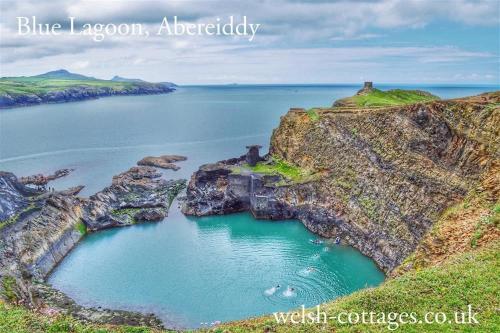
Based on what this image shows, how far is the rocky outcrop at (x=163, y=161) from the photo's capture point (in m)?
83.7

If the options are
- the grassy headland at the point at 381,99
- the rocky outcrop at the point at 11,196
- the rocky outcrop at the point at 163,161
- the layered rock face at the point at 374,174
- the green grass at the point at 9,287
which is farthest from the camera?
the rocky outcrop at the point at 163,161

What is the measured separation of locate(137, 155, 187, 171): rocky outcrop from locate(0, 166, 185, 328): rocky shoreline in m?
14.6

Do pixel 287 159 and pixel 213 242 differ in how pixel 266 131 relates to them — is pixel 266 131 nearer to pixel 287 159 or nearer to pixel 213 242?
pixel 287 159

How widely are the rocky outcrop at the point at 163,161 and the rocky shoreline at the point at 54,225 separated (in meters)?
14.6

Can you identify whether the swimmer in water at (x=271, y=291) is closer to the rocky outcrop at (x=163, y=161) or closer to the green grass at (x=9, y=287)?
the green grass at (x=9, y=287)

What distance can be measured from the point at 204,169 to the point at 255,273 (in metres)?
23.4

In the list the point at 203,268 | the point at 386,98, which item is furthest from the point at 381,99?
the point at 203,268

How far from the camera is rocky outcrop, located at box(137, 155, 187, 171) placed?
8372 centimetres

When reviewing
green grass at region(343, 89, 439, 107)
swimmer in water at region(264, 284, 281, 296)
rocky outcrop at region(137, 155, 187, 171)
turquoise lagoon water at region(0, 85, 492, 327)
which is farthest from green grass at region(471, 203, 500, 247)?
rocky outcrop at region(137, 155, 187, 171)

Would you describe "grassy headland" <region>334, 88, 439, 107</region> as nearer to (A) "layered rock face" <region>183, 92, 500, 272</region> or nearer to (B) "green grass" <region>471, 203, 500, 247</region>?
(A) "layered rock face" <region>183, 92, 500, 272</region>

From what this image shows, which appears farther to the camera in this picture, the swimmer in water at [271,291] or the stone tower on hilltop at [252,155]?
the stone tower on hilltop at [252,155]

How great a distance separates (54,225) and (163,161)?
39.7 metres

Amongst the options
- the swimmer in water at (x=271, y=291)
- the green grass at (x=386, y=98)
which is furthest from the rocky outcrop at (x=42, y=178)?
the green grass at (x=386, y=98)

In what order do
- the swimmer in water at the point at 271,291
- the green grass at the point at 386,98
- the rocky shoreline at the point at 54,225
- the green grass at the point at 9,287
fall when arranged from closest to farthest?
the green grass at the point at 9,287, the rocky shoreline at the point at 54,225, the swimmer in water at the point at 271,291, the green grass at the point at 386,98
